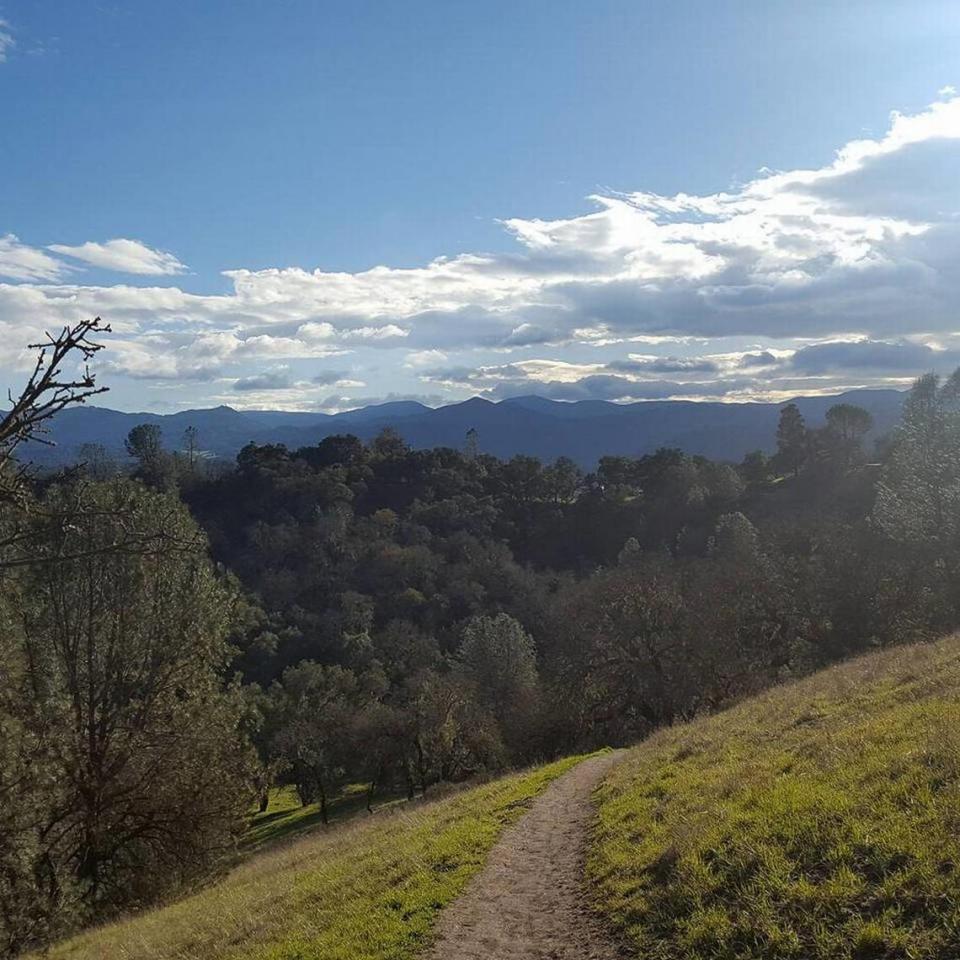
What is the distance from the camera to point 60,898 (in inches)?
642

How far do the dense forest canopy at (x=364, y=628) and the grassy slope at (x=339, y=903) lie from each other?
3074 millimetres

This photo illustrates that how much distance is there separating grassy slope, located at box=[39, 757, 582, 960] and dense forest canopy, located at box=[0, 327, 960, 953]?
3074 mm

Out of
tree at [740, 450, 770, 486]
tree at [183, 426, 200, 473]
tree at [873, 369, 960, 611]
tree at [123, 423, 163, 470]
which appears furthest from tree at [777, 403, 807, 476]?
tree at [123, 423, 163, 470]

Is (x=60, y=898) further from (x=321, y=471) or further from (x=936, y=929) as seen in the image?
(x=321, y=471)

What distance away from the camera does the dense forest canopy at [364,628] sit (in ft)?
57.4

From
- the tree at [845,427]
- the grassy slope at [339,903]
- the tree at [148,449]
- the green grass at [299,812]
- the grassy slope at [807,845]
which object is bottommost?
the green grass at [299,812]

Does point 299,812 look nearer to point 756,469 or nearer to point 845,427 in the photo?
point 756,469

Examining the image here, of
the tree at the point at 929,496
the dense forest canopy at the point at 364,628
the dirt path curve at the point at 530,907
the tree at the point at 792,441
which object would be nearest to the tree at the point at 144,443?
the dense forest canopy at the point at 364,628

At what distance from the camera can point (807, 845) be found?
302 inches

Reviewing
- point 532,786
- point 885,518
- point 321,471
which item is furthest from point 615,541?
point 532,786

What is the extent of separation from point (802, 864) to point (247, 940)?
759 cm

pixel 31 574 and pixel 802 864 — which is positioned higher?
pixel 31 574

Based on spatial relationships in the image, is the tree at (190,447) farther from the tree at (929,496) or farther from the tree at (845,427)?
the tree at (929,496)

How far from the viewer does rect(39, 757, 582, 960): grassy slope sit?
9102mm
